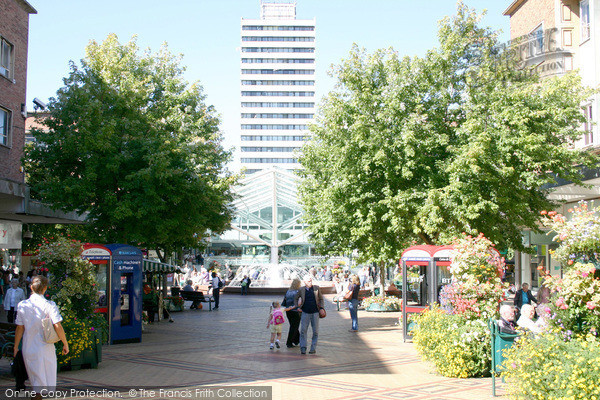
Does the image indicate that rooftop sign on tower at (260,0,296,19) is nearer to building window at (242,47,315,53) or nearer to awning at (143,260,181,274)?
building window at (242,47,315,53)

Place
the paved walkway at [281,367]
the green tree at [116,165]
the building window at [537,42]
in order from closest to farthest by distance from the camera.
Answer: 1. the paved walkway at [281,367]
2. the green tree at [116,165]
3. the building window at [537,42]

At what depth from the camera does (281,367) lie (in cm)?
1199

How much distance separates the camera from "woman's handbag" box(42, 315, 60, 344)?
26.1ft

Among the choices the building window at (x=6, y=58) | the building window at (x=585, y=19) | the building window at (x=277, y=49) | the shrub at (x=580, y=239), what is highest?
the building window at (x=277, y=49)

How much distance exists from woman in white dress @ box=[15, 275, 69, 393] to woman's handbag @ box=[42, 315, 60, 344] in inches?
1.8

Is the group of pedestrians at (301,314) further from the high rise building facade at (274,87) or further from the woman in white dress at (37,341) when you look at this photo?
the high rise building facade at (274,87)

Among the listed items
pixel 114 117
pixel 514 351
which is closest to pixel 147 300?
pixel 114 117

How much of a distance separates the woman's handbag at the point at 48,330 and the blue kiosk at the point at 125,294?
7.77 metres

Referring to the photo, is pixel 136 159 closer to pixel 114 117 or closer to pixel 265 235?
pixel 114 117

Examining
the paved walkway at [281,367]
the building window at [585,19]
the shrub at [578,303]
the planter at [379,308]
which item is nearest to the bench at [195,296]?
the planter at [379,308]

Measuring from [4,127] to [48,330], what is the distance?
60.0 feet

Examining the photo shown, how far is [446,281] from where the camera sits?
15586 millimetres

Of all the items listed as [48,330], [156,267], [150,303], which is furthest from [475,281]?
[156,267]

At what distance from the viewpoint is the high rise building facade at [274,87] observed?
125875mm
